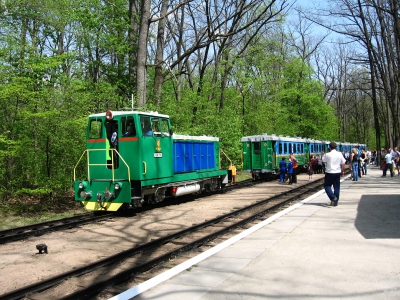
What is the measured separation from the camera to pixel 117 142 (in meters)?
12.4

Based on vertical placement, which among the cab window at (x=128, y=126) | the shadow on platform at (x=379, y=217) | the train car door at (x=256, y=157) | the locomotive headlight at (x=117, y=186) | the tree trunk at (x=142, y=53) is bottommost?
the shadow on platform at (x=379, y=217)

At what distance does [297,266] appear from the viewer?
6.07 metres

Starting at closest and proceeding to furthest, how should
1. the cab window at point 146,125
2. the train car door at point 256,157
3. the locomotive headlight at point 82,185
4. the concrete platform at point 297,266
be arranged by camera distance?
1. the concrete platform at point 297,266
2. the locomotive headlight at point 82,185
3. the cab window at point 146,125
4. the train car door at point 256,157

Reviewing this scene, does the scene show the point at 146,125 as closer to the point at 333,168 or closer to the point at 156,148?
the point at 156,148

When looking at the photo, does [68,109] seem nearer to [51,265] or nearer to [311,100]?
[51,265]

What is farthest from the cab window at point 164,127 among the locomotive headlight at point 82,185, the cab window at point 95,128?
the locomotive headlight at point 82,185

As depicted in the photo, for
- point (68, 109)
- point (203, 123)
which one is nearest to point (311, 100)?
point (203, 123)

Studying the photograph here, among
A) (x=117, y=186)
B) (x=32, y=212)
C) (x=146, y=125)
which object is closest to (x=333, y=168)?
(x=146, y=125)

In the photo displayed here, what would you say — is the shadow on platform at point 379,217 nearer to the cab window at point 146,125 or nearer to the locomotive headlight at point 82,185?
the cab window at point 146,125

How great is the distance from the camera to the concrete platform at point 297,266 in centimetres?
499

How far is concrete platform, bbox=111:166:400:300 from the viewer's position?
4.99m

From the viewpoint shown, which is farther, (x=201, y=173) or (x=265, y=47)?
(x=265, y=47)

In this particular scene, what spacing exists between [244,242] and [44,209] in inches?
341

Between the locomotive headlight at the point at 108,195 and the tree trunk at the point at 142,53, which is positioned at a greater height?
the tree trunk at the point at 142,53
